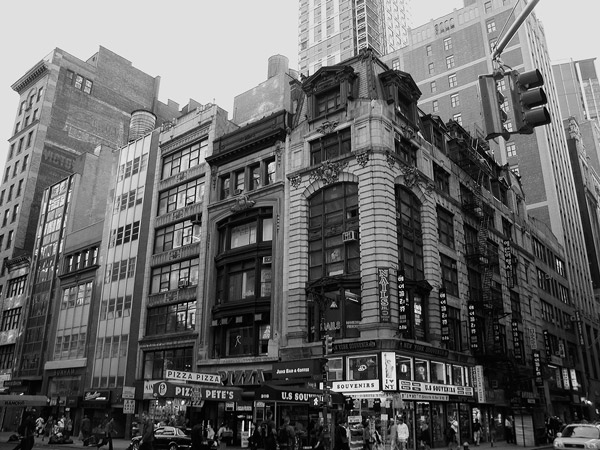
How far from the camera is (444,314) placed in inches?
1448

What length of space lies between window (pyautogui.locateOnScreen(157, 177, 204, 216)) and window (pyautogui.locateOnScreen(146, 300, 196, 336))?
888 cm

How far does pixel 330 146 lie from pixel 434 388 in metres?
17.8

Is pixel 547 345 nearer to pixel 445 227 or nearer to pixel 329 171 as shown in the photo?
pixel 445 227

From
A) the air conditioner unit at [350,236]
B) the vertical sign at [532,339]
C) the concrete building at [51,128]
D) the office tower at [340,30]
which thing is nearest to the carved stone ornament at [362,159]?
the air conditioner unit at [350,236]

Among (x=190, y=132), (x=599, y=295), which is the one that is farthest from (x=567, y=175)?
(x=190, y=132)

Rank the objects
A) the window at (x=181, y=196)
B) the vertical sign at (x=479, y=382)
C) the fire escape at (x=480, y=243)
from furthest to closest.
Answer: the window at (x=181, y=196)
the fire escape at (x=480, y=243)
the vertical sign at (x=479, y=382)

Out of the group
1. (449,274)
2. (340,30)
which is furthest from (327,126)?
(340,30)

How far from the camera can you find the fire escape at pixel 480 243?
1715 inches

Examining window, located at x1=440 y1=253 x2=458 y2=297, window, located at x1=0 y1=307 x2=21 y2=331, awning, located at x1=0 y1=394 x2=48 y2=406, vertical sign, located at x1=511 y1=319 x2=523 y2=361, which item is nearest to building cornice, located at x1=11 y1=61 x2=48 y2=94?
window, located at x1=0 y1=307 x2=21 y2=331

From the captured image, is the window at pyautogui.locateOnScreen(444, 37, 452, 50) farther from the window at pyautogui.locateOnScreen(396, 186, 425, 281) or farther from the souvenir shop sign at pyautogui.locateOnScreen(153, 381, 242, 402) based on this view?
the souvenir shop sign at pyautogui.locateOnScreen(153, 381, 242, 402)

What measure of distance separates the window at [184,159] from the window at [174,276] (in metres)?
8.88

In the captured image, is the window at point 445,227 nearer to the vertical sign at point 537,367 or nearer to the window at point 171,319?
the vertical sign at point 537,367

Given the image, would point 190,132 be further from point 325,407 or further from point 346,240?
point 325,407

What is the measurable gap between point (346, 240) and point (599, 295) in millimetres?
72649
